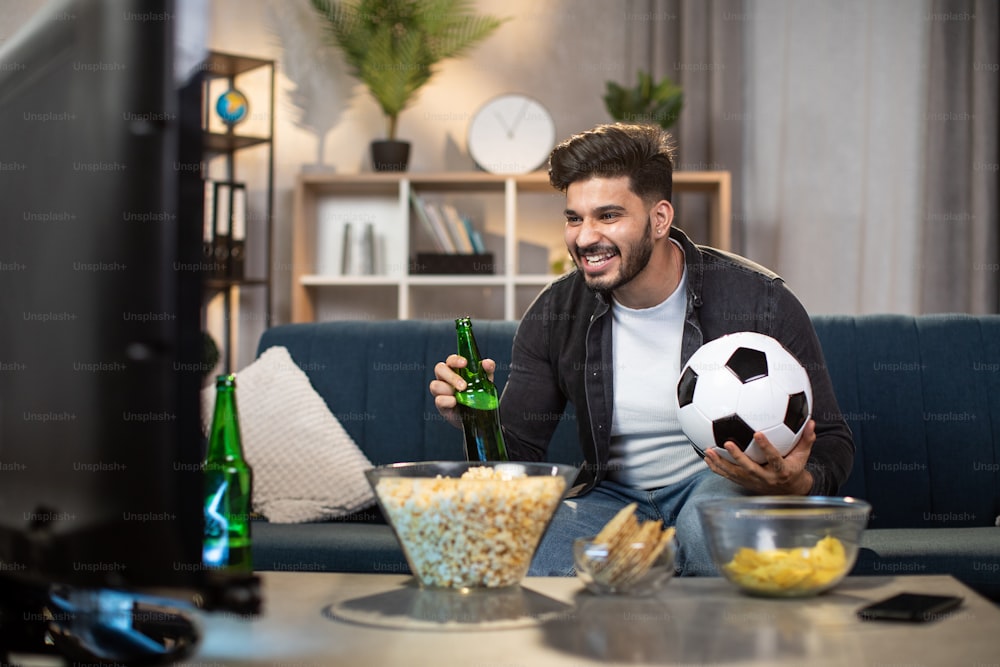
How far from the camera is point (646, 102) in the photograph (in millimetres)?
3596

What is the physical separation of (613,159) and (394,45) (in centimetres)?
194

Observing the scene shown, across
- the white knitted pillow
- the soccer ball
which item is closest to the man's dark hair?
the soccer ball

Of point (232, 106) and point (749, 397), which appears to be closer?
point (749, 397)

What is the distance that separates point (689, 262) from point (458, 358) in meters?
0.64

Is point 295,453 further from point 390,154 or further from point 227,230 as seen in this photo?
point 390,154

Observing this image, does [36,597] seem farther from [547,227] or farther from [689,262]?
[547,227]

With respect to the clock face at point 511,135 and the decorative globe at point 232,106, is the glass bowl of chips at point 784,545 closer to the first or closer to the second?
the clock face at point 511,135

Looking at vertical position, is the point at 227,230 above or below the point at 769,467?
above

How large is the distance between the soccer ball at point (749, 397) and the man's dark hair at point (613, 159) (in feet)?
1.87

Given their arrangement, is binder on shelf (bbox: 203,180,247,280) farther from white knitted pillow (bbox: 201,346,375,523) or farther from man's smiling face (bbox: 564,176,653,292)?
man's smiling face (bbox: 564,176,653,292)

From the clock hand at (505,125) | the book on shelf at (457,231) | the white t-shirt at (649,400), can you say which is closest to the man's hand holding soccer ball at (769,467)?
the white t-shirt at (649,400)

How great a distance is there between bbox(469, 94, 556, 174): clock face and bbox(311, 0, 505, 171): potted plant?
26 cm

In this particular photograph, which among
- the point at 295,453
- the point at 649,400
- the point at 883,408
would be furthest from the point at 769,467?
the point at 295,453

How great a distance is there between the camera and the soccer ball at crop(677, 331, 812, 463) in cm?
151
